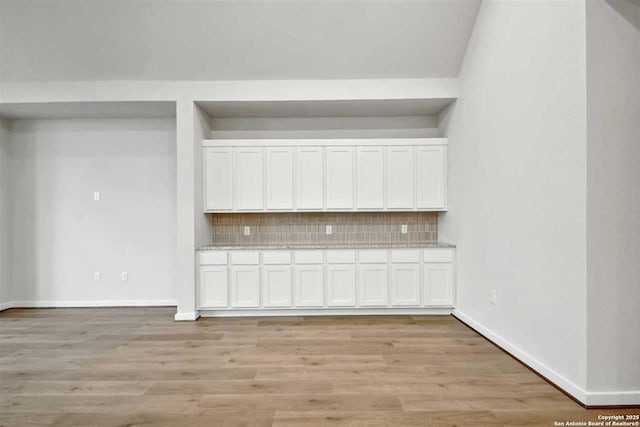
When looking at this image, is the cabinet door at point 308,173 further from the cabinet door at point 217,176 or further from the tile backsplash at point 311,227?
the cabinet door at point 217,176

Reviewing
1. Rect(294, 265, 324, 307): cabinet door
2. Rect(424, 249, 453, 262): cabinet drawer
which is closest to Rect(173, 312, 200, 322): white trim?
Rect(294, 265, 324, 307): cabinet door

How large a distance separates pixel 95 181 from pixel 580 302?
18.7ft

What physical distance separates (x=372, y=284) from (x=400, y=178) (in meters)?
1.44

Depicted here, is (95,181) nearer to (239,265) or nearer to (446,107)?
(239,265)

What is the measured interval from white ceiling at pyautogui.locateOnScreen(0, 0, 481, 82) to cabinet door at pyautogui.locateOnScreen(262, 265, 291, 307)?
7.87 ft

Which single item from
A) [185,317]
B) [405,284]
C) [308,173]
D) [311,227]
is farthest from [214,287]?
[405,284]

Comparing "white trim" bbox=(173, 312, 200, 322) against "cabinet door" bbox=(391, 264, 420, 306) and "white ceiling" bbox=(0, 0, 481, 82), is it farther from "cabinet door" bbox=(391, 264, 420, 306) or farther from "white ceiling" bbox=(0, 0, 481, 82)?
"white ceiling" bbox=(0, 0, 481, 82)

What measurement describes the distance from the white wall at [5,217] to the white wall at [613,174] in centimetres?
670

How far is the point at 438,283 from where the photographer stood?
→ 4.46m

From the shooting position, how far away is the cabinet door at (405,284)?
4.45 metres

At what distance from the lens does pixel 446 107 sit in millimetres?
4676

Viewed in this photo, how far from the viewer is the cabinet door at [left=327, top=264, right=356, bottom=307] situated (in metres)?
4.45

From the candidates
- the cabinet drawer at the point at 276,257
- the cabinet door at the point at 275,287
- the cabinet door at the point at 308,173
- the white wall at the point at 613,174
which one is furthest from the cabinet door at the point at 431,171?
the white wall at the point at 613,174

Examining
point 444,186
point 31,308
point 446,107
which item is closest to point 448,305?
point 444,186
